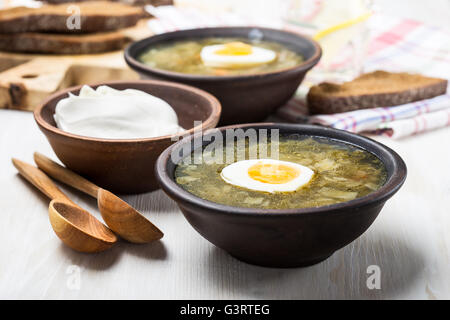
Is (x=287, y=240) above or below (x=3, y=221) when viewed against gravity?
above

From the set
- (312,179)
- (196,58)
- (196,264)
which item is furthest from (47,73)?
(312,179)

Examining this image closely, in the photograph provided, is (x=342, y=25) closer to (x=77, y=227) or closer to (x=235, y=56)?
(x=235, y=56)

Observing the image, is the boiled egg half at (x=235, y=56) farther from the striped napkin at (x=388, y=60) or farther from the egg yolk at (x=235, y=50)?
the striped napkin at (x=388, y=60)

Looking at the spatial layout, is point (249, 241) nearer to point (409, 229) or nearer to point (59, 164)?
point (409, 229)

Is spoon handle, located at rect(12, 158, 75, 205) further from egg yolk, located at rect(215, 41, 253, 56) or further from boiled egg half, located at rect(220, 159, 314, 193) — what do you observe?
egg yolk, located at rect(215, 41, 253, 56)

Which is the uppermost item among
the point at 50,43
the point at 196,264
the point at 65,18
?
the point at 65,18

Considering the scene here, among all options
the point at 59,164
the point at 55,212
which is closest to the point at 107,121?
Result: the point at 59,164

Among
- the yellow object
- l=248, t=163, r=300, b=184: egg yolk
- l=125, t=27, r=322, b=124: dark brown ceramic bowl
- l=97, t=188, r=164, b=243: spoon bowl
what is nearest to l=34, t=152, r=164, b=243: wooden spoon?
l=97, t=188, r=164, b=243: spoon bowl
